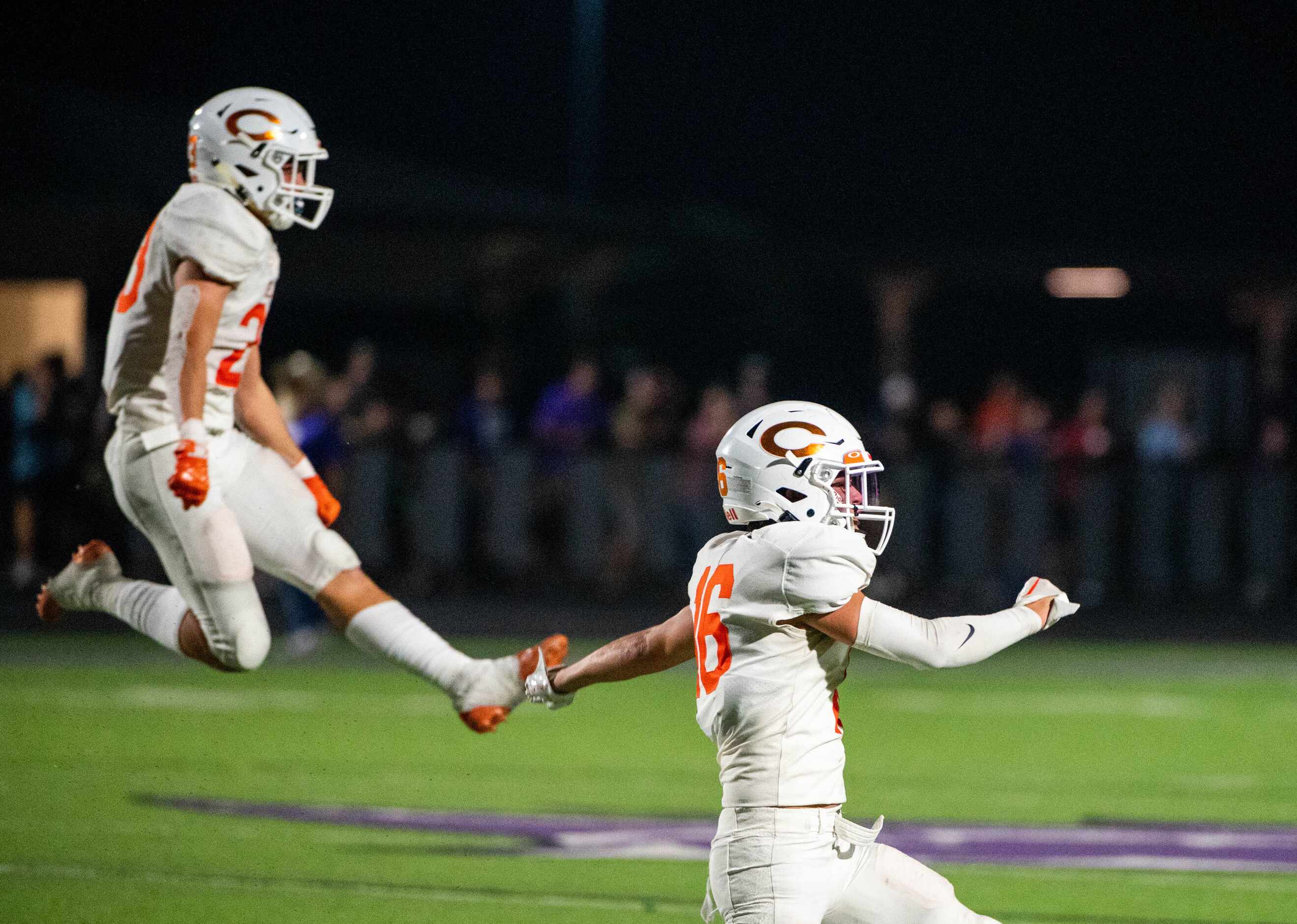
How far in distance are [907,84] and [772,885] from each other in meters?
21.9

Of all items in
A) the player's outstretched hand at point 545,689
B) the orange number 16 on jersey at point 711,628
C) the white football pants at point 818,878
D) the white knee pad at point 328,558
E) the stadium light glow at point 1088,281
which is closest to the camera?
the white football pants at point 818,878

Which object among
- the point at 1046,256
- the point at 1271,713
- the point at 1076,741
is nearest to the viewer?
the point at 1076,741

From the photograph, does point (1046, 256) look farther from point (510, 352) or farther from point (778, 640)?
point (778, 640)

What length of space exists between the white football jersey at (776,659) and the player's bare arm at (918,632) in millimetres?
42

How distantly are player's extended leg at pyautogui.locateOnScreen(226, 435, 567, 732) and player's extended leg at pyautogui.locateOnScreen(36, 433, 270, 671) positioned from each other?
100 millimetres

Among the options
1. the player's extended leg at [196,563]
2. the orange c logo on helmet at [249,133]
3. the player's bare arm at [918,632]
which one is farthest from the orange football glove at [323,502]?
the player's bare arm at [918,632]

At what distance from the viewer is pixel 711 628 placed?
407 centimetres

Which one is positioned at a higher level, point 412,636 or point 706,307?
point 706,307

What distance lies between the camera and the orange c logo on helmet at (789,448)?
13.3 feet

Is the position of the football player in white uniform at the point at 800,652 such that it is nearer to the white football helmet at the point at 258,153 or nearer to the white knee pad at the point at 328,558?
the white knee pad at the point at 328,558

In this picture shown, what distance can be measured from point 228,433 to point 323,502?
0.34 m

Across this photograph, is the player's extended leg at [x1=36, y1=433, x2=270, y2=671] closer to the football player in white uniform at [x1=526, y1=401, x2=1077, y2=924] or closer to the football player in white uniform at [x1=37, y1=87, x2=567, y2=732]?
the football player in white uniform at [x1=37, y1=87, x2=567, y2=732]

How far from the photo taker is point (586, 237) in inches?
727

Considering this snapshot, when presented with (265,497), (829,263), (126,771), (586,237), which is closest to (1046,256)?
(829,263)
